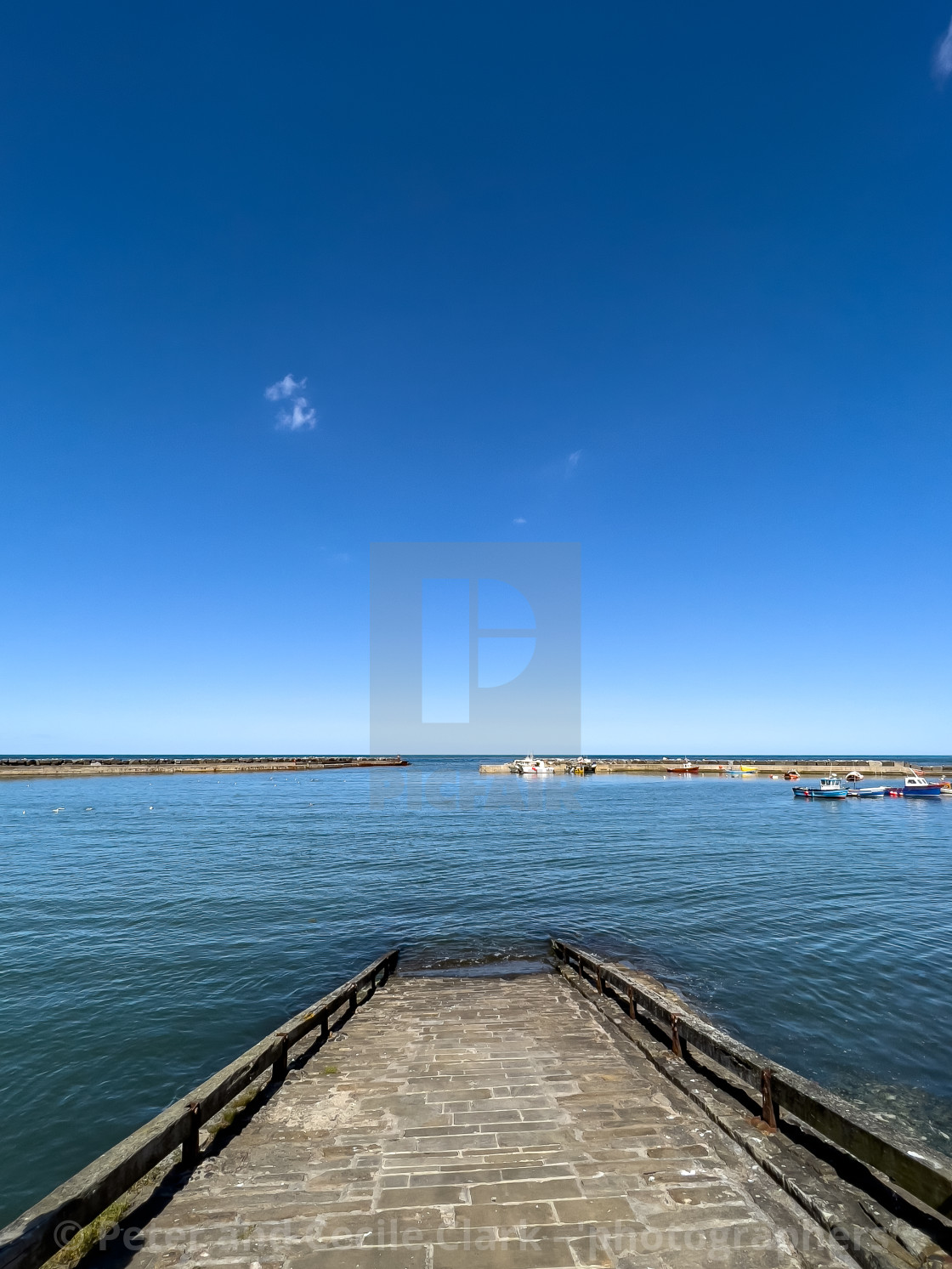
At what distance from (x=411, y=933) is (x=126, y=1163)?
46.2 ft

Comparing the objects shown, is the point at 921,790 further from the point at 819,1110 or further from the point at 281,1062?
the point at 281,1062

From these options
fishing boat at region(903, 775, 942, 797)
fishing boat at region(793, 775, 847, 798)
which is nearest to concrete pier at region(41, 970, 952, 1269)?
fishing boat at region(793, 775, 847, 798)

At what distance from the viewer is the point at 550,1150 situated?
5941mm

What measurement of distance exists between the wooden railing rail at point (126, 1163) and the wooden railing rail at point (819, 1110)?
572cm

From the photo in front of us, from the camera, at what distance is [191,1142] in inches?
230

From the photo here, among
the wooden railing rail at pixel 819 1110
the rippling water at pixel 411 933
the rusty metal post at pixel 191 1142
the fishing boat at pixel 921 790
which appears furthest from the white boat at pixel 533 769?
the rusty metal post at pixel 191 1142

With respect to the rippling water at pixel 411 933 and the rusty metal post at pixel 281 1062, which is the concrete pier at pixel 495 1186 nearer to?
the rusty metal post at pixel 281 1062

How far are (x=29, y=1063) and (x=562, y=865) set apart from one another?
22.2 m

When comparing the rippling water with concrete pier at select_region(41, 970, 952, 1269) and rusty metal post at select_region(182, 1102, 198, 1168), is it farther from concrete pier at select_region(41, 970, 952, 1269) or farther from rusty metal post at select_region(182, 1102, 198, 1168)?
concrete pier at select_region(41, 970, 952, 1269)

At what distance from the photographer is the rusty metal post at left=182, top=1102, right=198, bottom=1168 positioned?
226 inches

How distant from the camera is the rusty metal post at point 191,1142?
18.9 ft

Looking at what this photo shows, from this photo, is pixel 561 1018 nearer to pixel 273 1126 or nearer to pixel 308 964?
pixel 273 1126

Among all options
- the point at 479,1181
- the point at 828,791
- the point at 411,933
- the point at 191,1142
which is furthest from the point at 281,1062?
the point at 828,791

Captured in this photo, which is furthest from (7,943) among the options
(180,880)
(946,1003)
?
(946,1003)
